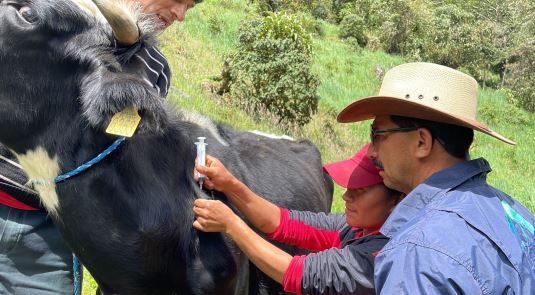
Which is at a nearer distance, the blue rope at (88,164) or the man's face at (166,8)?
the blue rope at (88,164)

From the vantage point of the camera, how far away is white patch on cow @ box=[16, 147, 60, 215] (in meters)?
2.51

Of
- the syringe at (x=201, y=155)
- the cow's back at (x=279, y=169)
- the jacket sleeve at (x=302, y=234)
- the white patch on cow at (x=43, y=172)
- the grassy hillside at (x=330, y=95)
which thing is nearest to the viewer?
the white patch on cow at (x=43, y=172)

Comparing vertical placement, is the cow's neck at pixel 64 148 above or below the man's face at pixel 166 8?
below

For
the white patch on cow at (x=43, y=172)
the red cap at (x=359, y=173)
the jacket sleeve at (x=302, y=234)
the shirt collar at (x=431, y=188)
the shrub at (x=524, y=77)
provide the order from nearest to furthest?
the shirt collar at (x=431, y=188)
the white patch on cow at (x=43, y=172)
the red cap at (x=359, y=173)
the jacket sleeve at (x=302, y=234)
the shrub at (x=524, y=77)

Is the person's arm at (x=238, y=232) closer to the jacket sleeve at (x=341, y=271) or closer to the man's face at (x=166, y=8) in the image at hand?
the jacket sleeve at (x=341, y=271)

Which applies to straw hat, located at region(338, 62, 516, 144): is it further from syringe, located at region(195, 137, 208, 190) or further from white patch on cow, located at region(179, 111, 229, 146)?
white patch on cow, located at region(179, 111, 229, 146)

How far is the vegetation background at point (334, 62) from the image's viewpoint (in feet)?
37.4

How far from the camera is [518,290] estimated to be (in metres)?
1.86

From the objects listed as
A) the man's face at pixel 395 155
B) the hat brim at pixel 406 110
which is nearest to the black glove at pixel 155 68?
the hat brim at pixel 406 110

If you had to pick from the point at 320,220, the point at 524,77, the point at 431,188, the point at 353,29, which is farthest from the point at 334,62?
the point at 431,188

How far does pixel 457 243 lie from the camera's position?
72.5 inches

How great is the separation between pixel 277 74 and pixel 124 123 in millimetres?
9401

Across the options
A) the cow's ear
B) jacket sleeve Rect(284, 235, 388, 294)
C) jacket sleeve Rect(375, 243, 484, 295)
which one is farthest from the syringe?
jacket sleeve Rect(375, 243, 484, 295)

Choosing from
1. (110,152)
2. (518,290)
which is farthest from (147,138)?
(518,290)
